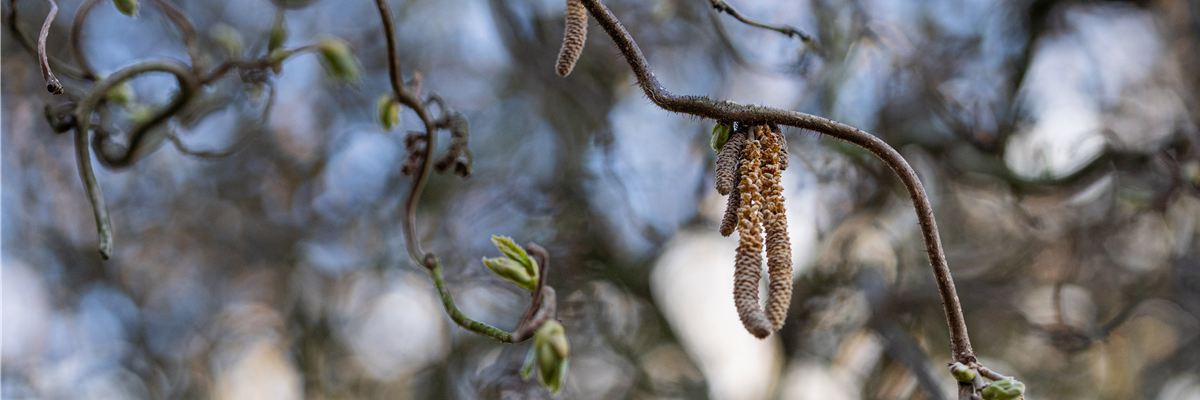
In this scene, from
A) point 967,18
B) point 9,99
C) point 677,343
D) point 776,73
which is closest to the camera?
point 776,73

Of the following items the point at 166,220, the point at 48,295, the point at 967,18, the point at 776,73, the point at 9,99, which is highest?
the point at 967,18

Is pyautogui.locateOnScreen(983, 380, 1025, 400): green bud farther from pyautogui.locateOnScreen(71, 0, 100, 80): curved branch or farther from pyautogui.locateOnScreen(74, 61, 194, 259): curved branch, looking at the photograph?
pyautogui.locateOnScreen(71, 0, 100, 80): curved branch

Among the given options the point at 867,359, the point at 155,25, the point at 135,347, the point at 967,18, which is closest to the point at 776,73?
the point at 967,18

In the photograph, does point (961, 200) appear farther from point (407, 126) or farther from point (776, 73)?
point (407, 126)

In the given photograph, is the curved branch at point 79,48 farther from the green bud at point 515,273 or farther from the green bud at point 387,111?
the green bud at point 515,273

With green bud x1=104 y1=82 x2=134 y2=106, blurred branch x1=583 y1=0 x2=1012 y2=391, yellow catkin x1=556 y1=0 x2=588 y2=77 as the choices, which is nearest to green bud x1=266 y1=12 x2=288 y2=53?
green bud x1=104 y1=82 x2=134 y2=106

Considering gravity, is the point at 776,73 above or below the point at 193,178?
above

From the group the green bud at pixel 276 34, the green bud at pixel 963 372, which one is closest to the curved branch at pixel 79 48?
the green bud at pixel 276 34
